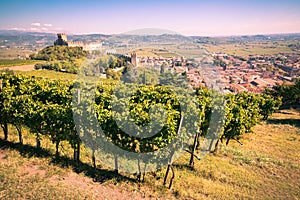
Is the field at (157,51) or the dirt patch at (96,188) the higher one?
the field at (157,51)

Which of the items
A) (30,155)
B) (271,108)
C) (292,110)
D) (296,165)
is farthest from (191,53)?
(30,155)

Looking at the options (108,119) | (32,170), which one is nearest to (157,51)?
(108,119)

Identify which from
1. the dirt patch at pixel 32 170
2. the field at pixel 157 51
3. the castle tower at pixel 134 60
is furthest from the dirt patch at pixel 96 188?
the castle tower at pixel 134 60

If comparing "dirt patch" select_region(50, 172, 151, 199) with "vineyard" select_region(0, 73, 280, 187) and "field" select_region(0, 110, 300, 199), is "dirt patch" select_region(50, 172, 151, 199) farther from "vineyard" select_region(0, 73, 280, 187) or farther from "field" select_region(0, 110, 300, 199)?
"vineyard" select_region(0, 73, 280, 187)

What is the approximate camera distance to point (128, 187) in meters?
8.68

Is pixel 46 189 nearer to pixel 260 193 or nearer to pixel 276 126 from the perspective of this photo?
pixel 260 193

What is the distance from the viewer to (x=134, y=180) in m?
9.26

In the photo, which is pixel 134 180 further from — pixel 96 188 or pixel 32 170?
pixel 32 170

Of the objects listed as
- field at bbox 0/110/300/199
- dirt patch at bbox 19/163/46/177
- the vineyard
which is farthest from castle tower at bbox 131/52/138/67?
dirt patch at bbox 19/163/46/177

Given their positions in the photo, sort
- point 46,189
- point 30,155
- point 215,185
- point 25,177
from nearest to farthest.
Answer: point 46,189, point 25,177, point 215,185, point 30,155

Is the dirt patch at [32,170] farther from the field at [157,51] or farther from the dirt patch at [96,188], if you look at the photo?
the field at [157,51]

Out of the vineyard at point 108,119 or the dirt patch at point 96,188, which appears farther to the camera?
the vineyard at point 108,119

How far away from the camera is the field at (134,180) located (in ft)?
26.3

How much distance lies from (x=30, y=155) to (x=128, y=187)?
5.47 meters
